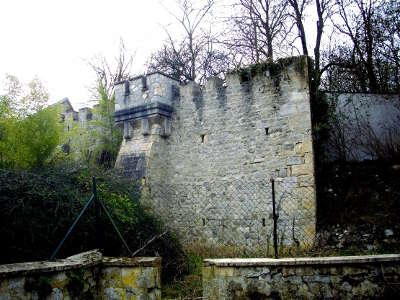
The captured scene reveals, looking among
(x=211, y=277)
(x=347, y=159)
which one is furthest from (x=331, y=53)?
(x=211, y=277)

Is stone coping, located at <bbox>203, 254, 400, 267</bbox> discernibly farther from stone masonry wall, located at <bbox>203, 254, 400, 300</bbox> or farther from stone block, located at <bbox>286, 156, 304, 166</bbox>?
stone block, located at <bbox>286, 156, 304, 166</bbox>

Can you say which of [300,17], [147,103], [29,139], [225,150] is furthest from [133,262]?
[300,17]

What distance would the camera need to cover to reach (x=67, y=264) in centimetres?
389

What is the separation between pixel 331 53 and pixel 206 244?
7.96m

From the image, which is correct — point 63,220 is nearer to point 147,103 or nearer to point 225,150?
point 225,150

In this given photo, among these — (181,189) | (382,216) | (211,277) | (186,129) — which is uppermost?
(186,129)

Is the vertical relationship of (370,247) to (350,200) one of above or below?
below

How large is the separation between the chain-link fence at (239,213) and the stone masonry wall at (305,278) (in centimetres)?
372

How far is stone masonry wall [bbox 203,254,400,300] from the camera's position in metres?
4.23

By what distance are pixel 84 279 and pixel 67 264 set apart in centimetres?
33

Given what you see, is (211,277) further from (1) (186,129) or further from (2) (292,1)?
(2) (292,1)

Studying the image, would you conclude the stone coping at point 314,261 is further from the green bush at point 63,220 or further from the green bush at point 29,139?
the green bush at point 29,139

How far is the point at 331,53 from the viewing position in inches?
540

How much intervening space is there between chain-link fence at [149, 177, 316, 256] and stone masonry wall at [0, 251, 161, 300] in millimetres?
4289
